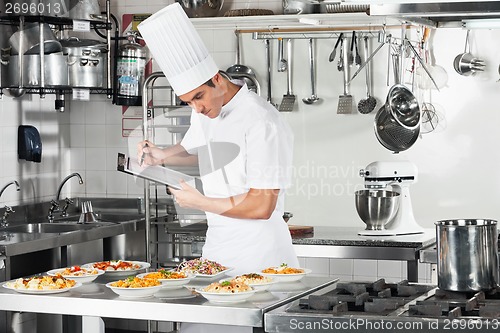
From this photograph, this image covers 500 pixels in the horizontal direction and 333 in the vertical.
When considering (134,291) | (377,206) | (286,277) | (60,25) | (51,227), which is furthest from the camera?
(60,25)

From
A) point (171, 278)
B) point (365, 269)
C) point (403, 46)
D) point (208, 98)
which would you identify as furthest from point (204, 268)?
point (365, 269)

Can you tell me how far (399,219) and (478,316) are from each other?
2248mm

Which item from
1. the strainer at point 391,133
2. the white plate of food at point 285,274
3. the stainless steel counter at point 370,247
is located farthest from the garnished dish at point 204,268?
the strainer at point 391,133

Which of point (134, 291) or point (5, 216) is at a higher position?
point (5, 216)

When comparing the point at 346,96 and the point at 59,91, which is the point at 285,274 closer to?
the point at 346,96

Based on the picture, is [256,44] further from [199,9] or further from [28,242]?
[28,242]

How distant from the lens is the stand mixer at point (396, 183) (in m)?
4.69

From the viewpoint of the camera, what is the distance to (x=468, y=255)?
9.09 feet

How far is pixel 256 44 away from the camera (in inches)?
225

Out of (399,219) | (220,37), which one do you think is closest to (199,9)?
(220,37)

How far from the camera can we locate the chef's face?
337 cm

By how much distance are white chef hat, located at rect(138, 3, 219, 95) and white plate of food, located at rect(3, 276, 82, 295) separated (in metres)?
0.84

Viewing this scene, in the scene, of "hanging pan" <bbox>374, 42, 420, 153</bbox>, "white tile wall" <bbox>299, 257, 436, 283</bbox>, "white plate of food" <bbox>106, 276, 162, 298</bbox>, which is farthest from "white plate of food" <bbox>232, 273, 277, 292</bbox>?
"white tile wall" <bbox>299, 257, 436, 283</bbox>

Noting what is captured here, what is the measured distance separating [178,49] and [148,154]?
43cm
